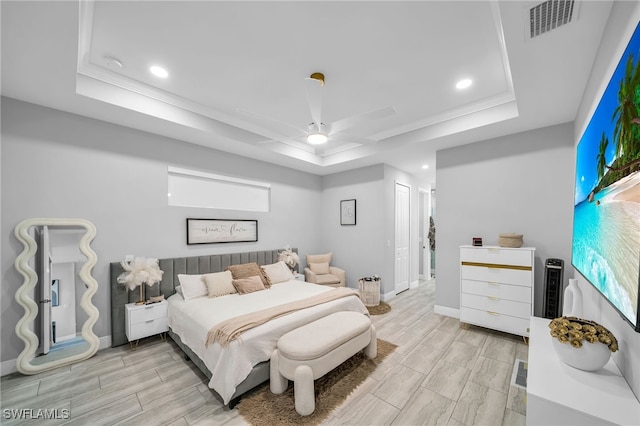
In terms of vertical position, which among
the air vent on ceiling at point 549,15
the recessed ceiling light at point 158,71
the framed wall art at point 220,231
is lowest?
the framed wall art at point 220,231

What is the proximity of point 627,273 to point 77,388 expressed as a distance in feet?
12.9

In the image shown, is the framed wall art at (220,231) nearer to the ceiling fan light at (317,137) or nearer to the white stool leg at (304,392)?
the ceiling fan light at (317,137)

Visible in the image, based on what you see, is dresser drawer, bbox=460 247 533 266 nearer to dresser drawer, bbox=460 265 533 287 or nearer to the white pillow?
dresser drawer, bbox=460 265 533 287

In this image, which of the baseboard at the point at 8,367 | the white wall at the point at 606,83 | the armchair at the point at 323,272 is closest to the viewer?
the white wall at the point at 606,83

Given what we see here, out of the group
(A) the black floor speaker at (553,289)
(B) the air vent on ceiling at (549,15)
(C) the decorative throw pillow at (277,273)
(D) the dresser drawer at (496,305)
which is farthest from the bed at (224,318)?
(B) the air vent on ceiling at (549,15)

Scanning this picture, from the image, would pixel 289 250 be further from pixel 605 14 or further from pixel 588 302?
pixel 605 14

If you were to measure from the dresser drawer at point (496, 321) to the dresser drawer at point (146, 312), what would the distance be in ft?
12.9

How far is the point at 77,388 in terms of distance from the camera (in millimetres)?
2346

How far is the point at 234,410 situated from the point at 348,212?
3980 millimetres

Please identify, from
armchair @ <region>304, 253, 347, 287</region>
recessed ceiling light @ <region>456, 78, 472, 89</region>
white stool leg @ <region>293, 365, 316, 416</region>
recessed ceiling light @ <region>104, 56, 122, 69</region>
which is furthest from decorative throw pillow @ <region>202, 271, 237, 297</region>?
recessed ceiling light @ <region>456, 78, 472, 89</region>

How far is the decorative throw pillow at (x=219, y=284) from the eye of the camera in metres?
3.40

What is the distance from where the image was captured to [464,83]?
278 cm

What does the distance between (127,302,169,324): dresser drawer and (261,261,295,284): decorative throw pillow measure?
147cm

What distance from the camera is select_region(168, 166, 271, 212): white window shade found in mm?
3798
